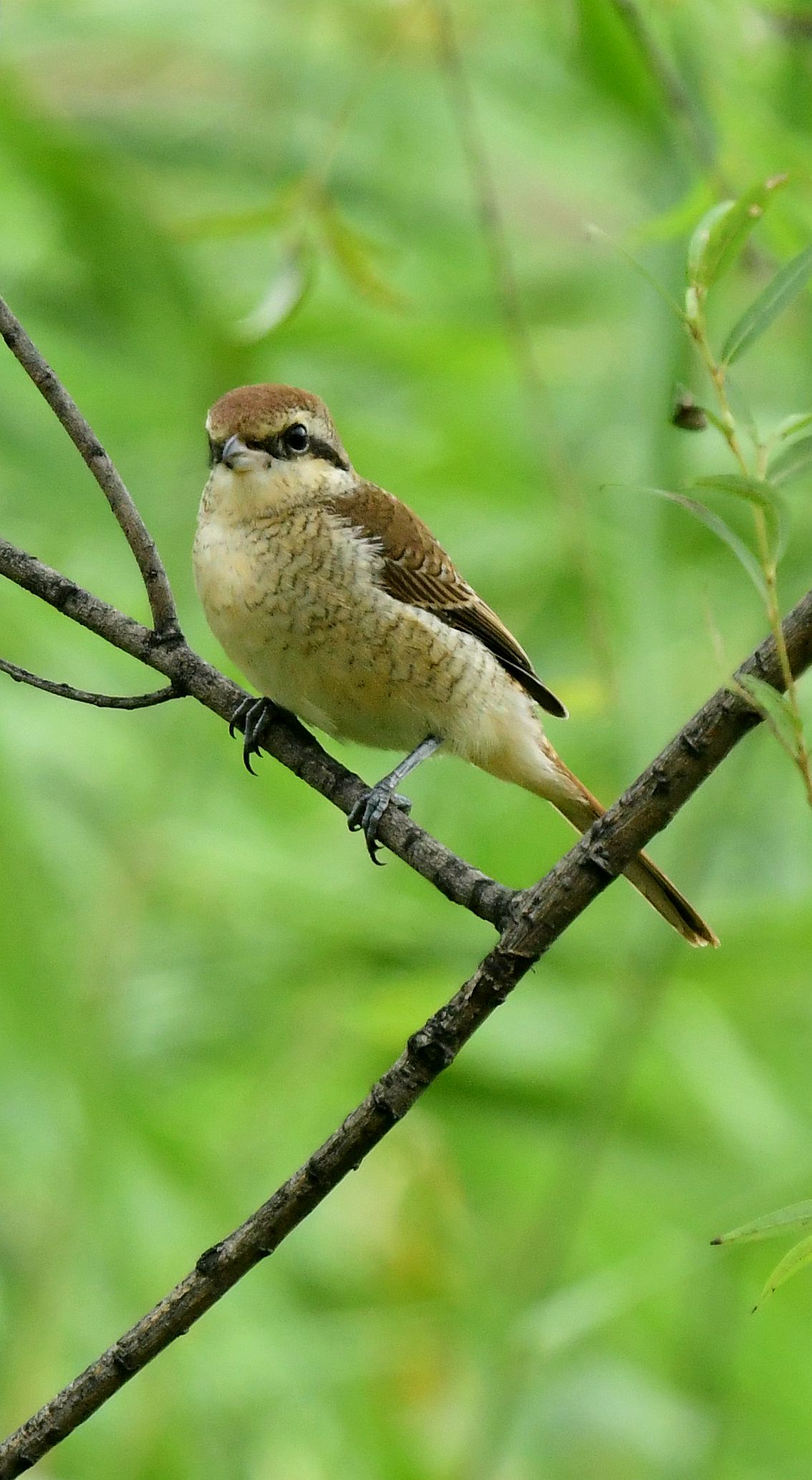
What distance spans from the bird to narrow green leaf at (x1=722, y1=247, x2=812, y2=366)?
1.39 meters

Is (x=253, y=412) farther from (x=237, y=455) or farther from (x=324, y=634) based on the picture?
(x=324, y=634)

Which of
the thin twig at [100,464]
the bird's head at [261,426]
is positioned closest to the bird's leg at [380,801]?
the thin twig at [100,464]

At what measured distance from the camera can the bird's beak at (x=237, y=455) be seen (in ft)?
9.77

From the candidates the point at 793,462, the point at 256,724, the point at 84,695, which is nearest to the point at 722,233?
the point at 793,462

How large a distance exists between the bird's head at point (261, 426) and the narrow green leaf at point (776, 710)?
6.16ft

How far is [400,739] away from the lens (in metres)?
3.08

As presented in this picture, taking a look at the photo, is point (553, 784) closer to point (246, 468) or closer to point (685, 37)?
point (246, 468)

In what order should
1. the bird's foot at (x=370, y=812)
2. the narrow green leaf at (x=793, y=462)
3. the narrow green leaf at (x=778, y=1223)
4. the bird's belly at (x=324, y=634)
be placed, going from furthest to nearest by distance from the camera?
1. the bird's belly at (x=324, y=634)
2. the bird's foot at (x=370, y=812)
3. the narrow green leaf at (x=793, y=462)
4. the narrow green leaf at (x=778, y=1223)

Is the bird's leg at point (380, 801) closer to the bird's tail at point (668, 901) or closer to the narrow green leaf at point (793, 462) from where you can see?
the bird's tail at point (668, 901)

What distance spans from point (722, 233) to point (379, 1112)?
0.87m

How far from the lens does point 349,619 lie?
2.90 meters

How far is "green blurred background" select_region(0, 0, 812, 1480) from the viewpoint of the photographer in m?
2.91

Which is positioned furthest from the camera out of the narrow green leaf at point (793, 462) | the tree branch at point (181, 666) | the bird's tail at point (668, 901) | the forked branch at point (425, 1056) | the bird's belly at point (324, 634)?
the bird's belly at point (324, 634)

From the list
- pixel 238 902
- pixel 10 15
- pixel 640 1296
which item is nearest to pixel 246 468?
pixel 238 902
